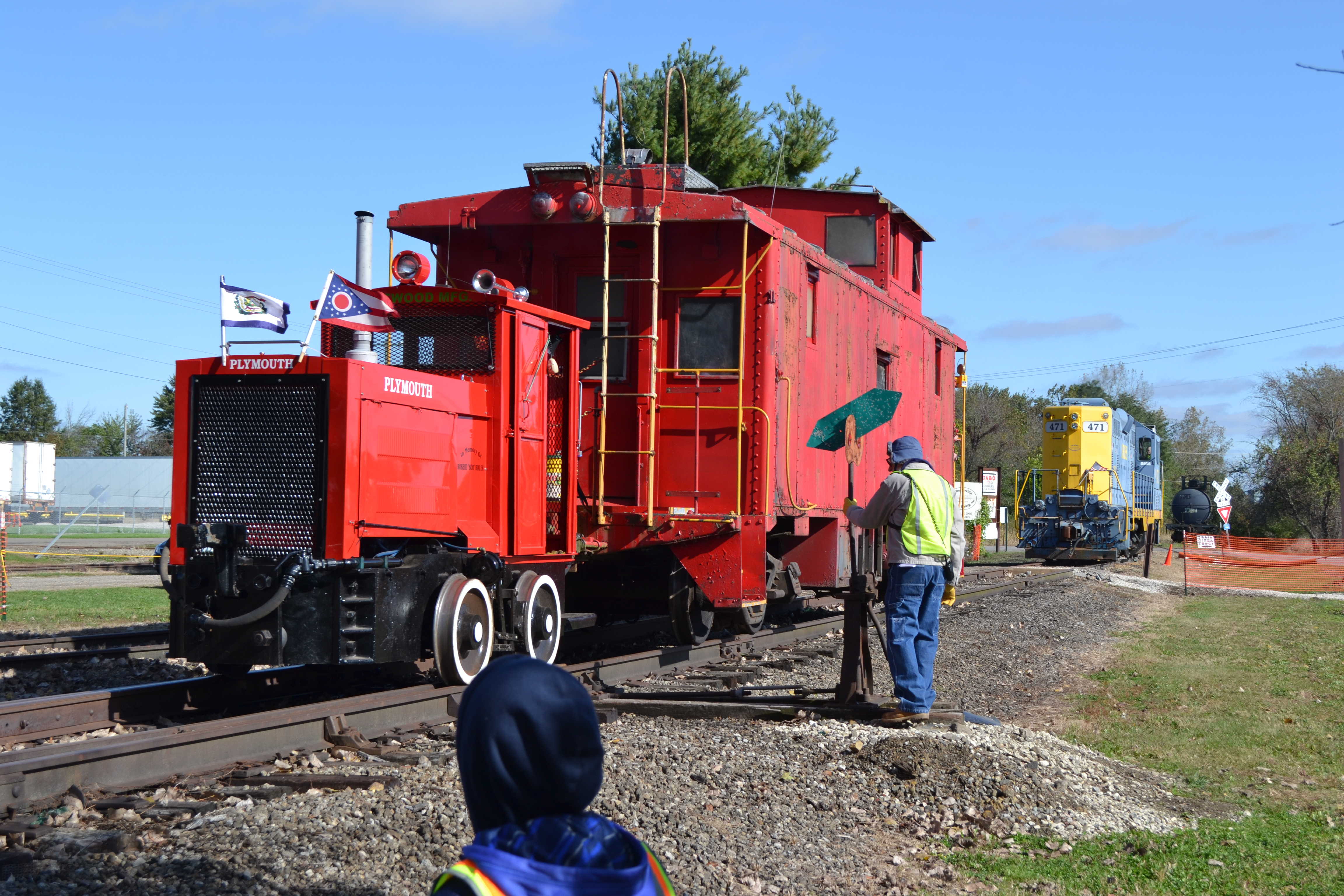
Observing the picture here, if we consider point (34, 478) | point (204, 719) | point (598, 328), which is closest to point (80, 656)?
point (204, 719)

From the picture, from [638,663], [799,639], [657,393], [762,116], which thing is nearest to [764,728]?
[638,663]

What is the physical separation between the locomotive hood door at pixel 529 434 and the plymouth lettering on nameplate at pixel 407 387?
88cm

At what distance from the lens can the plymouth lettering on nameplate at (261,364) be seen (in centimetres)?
730

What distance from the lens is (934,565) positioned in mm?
7586

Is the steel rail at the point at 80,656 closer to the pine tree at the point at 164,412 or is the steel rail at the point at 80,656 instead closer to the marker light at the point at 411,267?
the marker light at the point at 411,267

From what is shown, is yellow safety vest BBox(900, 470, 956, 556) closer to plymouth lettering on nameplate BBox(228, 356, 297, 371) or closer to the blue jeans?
the blue jeans

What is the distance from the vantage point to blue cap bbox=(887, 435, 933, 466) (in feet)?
25.7

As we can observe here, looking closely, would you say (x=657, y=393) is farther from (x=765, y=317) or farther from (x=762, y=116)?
(x=762, y=116)

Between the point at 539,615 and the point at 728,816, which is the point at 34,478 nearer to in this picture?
the point at 539,615

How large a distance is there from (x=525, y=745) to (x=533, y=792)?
0.32 feet

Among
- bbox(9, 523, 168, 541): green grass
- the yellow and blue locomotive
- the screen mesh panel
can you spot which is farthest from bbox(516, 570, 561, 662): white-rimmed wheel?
bbox(9, 523, 168, 541): green grass

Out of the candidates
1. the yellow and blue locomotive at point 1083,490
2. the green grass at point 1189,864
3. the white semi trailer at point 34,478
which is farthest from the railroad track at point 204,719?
the white semi trailer at point 34,478

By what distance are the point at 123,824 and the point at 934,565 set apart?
15.9 feet

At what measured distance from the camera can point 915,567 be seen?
7547 millimetres
